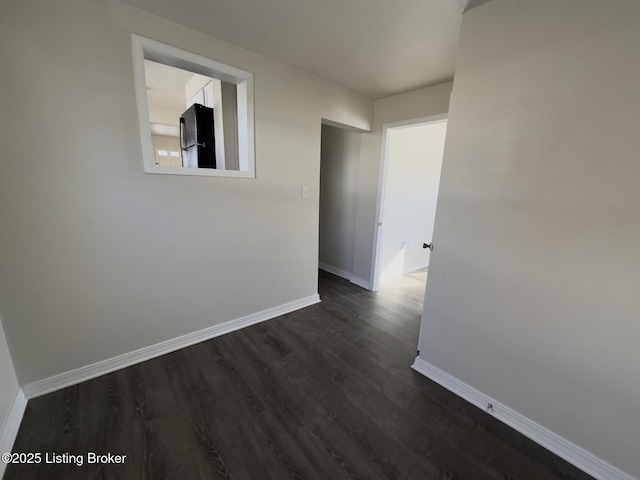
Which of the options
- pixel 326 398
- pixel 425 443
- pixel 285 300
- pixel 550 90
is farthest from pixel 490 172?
pixel 285 300

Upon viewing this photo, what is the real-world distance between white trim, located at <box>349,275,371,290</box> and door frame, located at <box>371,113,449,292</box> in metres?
0.09

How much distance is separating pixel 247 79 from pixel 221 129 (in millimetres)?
621

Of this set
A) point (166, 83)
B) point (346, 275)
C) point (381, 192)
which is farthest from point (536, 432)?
point (166, 83)

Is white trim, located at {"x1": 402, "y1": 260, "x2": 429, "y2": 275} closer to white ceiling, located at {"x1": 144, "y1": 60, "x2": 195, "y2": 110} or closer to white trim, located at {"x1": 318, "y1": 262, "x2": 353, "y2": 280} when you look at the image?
white trim, located at {"x1": 318, "y1": 262, "x2": 353, "y2": 280}

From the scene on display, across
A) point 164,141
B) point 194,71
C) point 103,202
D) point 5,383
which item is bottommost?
point 5,383

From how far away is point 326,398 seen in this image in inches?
65.9

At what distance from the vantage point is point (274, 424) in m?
1.48

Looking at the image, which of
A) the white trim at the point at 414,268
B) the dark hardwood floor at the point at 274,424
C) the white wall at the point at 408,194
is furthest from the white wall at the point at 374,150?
the dark hardwood floor at the point at 274,424

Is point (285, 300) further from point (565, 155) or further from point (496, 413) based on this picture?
point (565, 155)

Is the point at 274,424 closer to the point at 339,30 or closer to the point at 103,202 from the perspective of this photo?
the point at 103,202

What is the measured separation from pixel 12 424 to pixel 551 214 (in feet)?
9.86

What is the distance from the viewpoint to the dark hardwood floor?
49.5 inches

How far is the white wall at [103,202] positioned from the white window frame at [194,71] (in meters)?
0.04

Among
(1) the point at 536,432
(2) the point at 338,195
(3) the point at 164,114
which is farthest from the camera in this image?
(3) the point at 164,114
